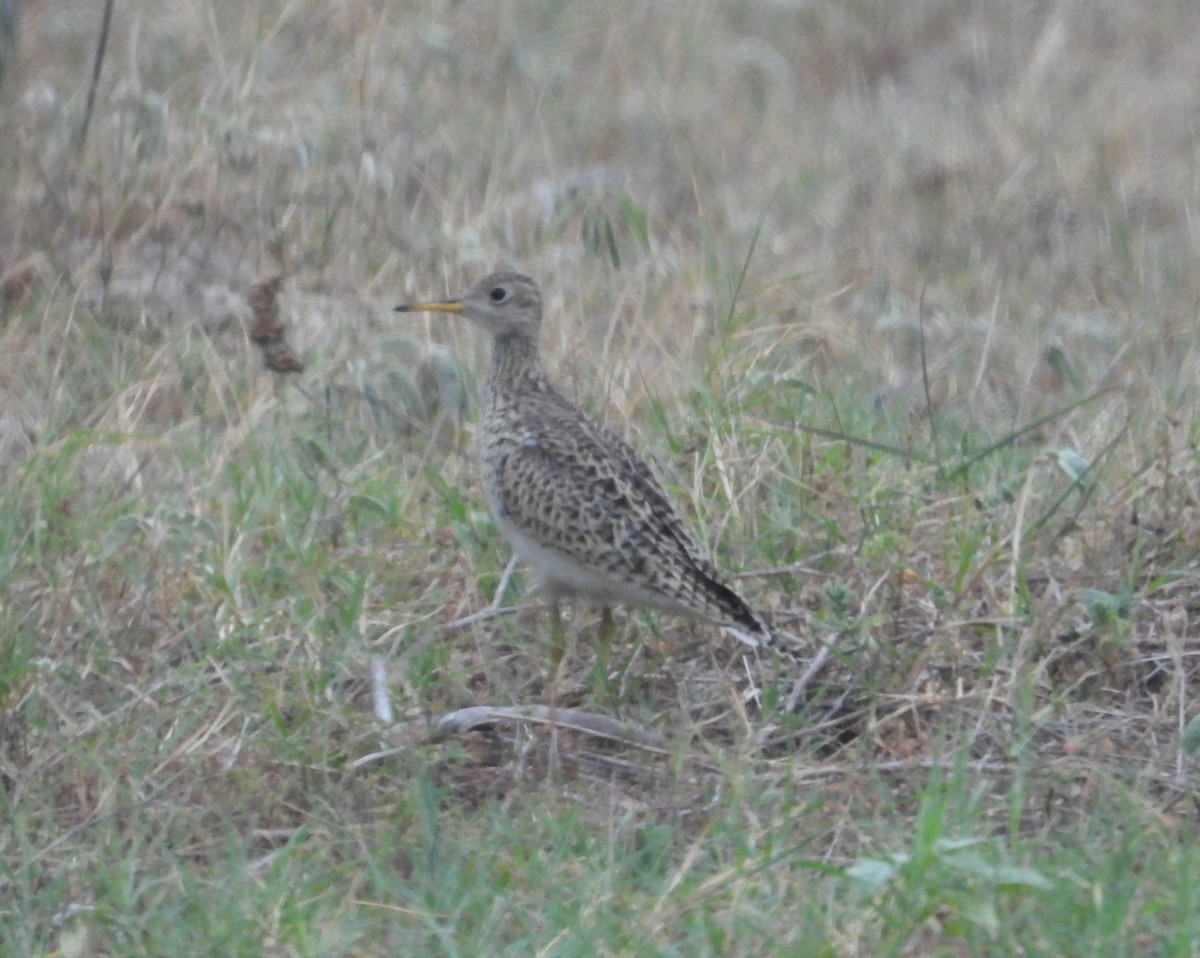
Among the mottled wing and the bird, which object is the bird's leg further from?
the mottled wing

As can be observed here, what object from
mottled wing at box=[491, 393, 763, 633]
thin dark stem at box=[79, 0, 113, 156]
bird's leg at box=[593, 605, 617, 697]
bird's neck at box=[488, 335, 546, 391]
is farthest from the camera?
thin dark stem at box=[79, 0, 113, 156]

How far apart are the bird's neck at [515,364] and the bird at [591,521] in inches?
4.5

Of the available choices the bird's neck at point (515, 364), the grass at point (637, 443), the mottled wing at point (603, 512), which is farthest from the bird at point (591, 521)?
the grass at point (637, 443)

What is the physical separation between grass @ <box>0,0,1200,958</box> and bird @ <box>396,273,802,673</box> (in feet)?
0.70

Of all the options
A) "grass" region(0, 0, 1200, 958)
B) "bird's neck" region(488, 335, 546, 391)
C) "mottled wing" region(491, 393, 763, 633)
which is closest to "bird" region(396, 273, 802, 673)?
"mottled wing" region(491, 393, 763, 633)

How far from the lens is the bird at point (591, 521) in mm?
5141

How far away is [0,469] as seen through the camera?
617cm

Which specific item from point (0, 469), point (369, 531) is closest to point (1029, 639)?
point (369, 531)

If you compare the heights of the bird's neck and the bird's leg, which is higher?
the bird's neck

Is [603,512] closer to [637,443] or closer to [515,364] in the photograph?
[515,364]

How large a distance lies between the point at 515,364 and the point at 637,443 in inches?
21.1

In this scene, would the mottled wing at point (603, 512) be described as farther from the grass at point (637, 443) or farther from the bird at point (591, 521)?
the grass at point (637, 443)

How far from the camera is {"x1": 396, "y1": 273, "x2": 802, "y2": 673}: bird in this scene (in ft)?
16.9

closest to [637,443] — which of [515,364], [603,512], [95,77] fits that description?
[515,364]
